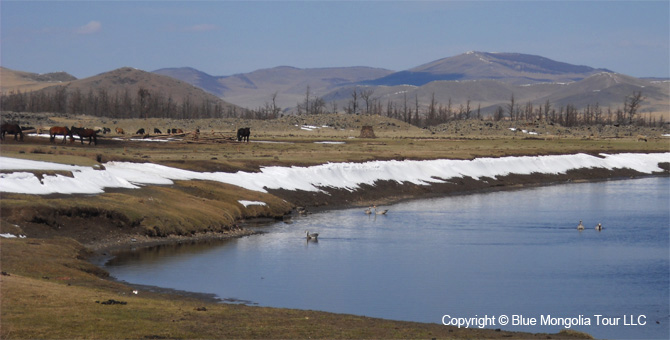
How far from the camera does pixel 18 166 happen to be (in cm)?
4212

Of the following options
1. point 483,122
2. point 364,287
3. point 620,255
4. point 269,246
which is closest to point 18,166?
point 269,246

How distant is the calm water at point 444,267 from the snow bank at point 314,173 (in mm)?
7140

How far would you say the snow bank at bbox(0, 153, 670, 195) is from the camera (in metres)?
40.8

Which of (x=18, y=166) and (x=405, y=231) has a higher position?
(x=18, y=166)

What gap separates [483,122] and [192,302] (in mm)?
152467

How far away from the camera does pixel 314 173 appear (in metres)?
61.6

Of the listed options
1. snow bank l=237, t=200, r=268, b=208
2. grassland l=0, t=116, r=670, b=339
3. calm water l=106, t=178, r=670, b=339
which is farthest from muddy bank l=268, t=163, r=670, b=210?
snow bank l=237, t=200, r=268, b=208

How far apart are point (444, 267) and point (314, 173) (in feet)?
93.4

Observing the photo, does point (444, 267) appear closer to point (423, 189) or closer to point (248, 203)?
point (248, 203)

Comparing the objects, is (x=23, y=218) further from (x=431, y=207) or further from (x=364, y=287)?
(x=431, y=207)

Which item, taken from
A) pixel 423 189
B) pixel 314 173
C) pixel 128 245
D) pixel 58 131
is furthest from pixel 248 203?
pixel 58 131

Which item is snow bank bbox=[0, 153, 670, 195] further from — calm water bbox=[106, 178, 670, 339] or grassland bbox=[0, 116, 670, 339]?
calm water bbox=[106, 178, 670, 339]

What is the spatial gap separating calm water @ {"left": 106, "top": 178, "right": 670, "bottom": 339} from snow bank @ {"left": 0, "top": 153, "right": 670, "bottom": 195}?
7.14 m

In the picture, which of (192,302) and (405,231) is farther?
(405,231)
